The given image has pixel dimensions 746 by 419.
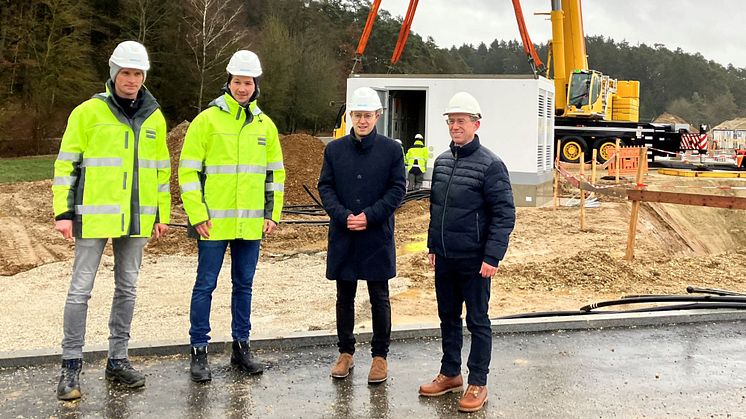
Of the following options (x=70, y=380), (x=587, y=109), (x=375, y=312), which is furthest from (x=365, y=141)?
(x=587, y=109)

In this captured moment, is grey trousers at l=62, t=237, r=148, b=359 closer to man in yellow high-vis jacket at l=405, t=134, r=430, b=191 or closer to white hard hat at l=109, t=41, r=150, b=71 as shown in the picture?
white hard hat at l=109, t=41, r=150, b=71

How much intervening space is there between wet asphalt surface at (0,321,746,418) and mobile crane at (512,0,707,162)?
67.0 ft

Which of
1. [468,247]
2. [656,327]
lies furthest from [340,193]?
[656,327]

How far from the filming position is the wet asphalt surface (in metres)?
4.33

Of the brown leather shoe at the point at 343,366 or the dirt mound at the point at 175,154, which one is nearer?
the brown leather shoe at the point at 343,366

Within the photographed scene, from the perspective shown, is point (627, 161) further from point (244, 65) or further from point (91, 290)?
point (91, 290)

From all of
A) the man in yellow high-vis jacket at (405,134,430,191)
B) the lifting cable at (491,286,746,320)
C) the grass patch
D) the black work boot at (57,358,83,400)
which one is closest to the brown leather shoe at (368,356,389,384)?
the black work boot at (57,358,83,400)

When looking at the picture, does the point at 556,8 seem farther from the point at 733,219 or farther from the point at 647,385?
the point at 647,385

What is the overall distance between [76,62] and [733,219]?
27.9 meters

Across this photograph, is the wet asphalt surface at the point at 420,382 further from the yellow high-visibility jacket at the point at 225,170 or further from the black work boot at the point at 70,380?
the yellow high-visibility jacket at the point at 225,170

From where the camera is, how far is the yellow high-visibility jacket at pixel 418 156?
1573 cm

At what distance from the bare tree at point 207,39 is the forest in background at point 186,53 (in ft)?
0.26

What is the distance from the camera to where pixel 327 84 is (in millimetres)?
46719

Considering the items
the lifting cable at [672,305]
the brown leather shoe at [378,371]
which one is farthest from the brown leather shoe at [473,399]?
the lifting cable at [672,305]
